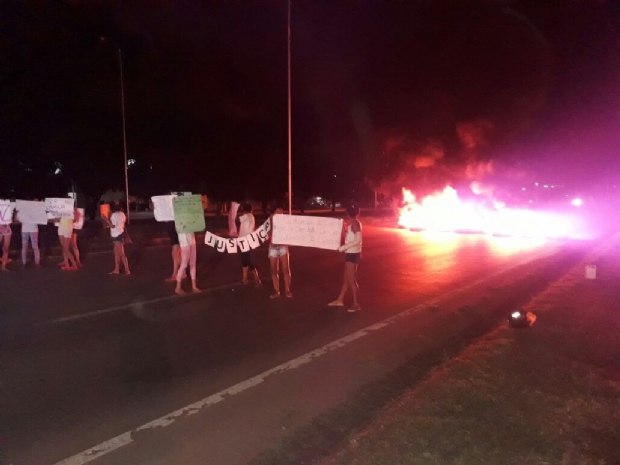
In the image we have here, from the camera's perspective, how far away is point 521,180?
34938 mm

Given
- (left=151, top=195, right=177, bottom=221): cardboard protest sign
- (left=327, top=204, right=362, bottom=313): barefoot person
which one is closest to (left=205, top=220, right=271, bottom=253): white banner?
(left=151, top=195, right=177, bottom=221): cardboard protest sign

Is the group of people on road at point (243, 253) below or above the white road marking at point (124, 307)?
above

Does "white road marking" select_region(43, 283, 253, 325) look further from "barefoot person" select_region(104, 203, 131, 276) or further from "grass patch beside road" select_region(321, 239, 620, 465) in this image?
"grass patch beside road" select_region(321, 239, 620, 465)

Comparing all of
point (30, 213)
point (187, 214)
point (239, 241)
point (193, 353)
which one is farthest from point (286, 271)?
point (30, 213)

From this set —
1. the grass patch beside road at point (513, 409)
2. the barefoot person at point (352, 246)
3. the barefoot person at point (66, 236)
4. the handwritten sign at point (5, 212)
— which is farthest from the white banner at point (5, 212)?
the grass patch beside road at point (513, 409)

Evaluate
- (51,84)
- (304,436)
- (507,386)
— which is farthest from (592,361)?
(51,84)

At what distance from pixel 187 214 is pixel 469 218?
2097cm

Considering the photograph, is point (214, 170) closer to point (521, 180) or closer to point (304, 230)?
point (521, 180)

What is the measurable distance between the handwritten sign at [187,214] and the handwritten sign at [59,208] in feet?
14.5

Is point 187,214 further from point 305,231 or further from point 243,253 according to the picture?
point 305,231

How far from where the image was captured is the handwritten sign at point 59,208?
41.9 feet

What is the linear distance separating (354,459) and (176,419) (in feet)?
Answer: 5.68

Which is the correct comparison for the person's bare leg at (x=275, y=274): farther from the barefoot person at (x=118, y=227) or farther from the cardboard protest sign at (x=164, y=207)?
the barefoot person at (x=118, y=227)

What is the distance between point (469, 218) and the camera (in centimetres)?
2789
